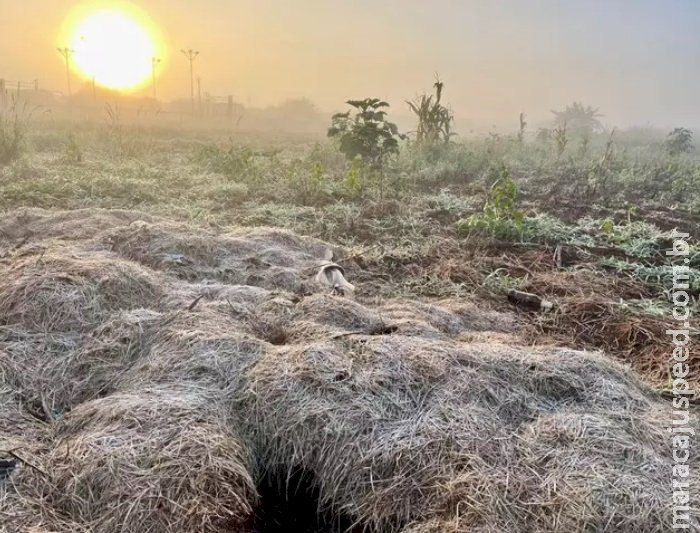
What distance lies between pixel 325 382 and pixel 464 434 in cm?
59

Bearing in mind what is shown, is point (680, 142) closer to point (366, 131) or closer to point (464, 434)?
point (366, 131)

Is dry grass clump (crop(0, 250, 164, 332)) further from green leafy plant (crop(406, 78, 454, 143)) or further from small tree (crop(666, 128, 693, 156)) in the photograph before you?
small tree (crop(666, 128, 693, 156))

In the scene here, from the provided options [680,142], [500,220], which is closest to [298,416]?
[500,220]

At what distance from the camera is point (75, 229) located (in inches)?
178

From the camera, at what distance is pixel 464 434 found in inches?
75.8

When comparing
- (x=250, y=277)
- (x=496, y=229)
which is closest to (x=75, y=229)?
(x=250, y=277)

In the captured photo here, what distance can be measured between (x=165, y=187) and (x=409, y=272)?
435 centimetres

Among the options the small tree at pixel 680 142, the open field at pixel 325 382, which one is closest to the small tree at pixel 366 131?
the open field at pixel 325 382

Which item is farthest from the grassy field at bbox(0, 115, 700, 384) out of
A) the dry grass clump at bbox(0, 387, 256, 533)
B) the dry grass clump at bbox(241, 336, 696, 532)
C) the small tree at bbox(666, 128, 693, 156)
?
the small tree at bbox(666, 128, 693, 156)

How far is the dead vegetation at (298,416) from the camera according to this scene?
164 centimetres

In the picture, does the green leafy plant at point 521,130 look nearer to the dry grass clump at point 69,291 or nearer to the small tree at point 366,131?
the small tree at point 366,131

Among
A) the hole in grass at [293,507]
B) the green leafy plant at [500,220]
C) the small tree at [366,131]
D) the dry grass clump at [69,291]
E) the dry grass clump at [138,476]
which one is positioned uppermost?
the small tree at [366,131]

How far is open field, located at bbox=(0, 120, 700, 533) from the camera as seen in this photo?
167cm

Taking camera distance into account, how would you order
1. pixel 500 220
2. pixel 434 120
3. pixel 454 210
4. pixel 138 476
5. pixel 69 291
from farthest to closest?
pixel 434 120 → pixel 454 210 → pixel 500 220 → pixel 69 291 → pixel 138 476
